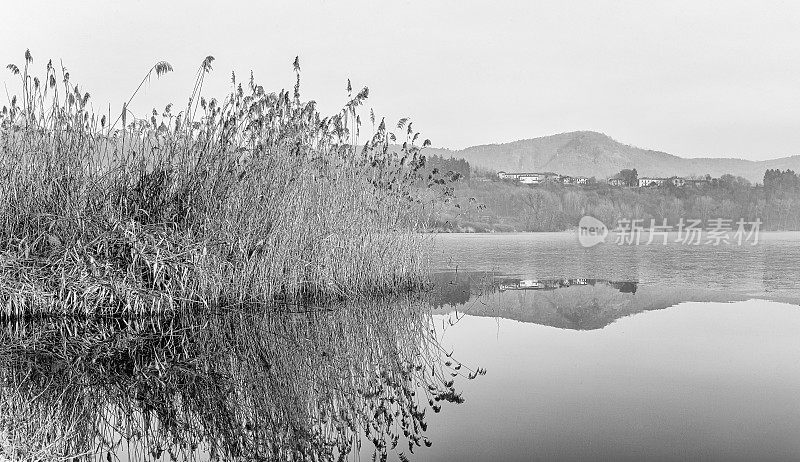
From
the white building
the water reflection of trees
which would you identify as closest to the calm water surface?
the water reflection of trees

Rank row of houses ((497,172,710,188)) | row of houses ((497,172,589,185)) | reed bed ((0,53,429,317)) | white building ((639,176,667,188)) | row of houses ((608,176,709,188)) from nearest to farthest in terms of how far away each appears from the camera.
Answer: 1. reed bed ((0,53,429,317))
2. row of houses ((608,176,709,188))
3. row of houses ((497,172,710,188))
4. white building ((639,176,667,188))
5. row of houses ((497,172,589,185))

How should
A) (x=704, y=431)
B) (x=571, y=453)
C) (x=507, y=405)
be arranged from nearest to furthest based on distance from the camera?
(x=571, y=453), (x=704, y=431), (x=507, y=405)

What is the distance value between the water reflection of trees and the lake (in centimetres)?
1

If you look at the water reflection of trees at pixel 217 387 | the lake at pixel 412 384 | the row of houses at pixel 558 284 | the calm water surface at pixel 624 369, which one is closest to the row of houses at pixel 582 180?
the row of houses at pixel 558 284

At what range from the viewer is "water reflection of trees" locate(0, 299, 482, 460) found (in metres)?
2.55

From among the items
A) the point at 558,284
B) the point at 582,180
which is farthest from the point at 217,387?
the point at 582,180

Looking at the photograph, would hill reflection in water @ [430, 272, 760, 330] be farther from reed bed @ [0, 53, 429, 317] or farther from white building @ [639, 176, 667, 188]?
white building @ [639, 176, 667, 188]

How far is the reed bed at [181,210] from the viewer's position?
4.91 metres

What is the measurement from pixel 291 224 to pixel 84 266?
5.68 feet

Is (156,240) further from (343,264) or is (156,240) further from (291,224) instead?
(343,264)

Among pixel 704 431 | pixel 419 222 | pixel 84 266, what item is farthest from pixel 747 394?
pixel 419 222

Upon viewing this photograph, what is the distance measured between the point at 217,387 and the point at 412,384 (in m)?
0.96

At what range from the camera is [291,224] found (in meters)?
5.94

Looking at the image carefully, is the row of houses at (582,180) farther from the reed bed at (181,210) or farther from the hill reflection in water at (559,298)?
the reed bed at (181,210)
